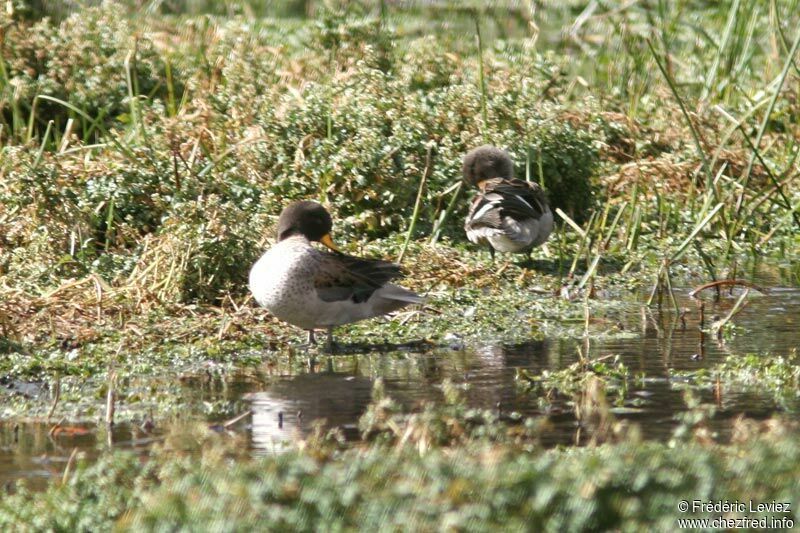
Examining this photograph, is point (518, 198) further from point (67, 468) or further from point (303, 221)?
point (67, 468)

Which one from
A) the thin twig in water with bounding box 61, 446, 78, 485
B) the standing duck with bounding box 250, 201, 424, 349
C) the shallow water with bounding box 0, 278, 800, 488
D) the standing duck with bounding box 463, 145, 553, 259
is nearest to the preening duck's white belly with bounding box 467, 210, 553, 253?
the standing duck with bounding box 463, 145, 553, 259

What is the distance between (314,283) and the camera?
8039 mm

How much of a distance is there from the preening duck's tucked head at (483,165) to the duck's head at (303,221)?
1938mm

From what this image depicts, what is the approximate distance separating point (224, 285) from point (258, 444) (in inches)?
119

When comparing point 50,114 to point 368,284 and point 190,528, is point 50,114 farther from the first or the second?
point 190,528

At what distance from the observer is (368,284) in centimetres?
826

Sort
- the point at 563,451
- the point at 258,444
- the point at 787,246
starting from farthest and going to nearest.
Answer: the point at 787,246, the point at 258,444, the point at 563,451

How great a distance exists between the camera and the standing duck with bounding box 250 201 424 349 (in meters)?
7.94

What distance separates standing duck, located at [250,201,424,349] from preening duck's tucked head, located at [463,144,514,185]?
2.01 meters

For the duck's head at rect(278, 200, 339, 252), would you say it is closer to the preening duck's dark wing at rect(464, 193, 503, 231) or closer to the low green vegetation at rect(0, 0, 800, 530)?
the low green vegetation at rect(0, 0, 800, 530)

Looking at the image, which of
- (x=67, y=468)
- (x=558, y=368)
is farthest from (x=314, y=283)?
(x=67, y=468)

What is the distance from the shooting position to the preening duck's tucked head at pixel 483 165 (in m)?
10.5

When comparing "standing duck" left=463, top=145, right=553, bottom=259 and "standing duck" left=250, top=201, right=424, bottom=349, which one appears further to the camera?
"standing duck" left=463, top=145, right=553, bottom=259

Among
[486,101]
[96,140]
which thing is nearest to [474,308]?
[486,101]
